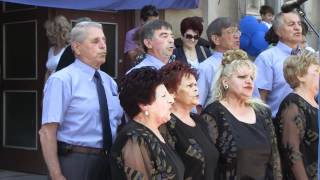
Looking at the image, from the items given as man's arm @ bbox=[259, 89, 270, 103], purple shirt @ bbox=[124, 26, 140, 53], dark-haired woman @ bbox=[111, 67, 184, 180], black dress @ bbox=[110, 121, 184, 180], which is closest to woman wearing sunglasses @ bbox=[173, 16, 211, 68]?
purple shirt @ bbox=[124, 26, 140, 53]

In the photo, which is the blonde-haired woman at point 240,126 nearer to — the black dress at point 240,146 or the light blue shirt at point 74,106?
the black dress at point 240,146

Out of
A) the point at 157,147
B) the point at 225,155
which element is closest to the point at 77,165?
the point at 157,147

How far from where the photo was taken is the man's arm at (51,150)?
3615mm

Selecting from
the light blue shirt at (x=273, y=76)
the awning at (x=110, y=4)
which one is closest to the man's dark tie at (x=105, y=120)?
the light blue shirt at (x=273, y=76)

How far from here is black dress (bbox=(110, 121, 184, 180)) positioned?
317cm

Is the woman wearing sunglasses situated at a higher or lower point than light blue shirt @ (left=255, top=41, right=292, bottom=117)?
higher

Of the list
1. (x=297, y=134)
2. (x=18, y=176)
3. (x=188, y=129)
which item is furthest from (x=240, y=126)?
(x=18, y=176)

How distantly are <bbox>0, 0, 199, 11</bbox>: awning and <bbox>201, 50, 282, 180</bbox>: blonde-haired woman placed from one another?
90.8 inches

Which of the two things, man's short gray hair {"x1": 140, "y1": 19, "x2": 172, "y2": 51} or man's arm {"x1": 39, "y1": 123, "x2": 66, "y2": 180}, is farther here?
man's short gray hair {"x1": 140, "y1": 19, "x2": 172, "y2": 51}

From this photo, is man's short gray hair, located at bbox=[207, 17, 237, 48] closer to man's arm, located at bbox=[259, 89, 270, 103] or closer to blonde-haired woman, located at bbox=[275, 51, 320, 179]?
man's arm, located at bbox=[259, 89, 270, 103]

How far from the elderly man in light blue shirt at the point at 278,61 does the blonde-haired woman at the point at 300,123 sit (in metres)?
0.56

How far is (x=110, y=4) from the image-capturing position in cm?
655

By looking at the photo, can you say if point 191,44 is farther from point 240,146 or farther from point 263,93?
point 240,146

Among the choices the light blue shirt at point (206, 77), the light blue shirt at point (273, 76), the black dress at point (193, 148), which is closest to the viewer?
the black dress at point (193, 148)
